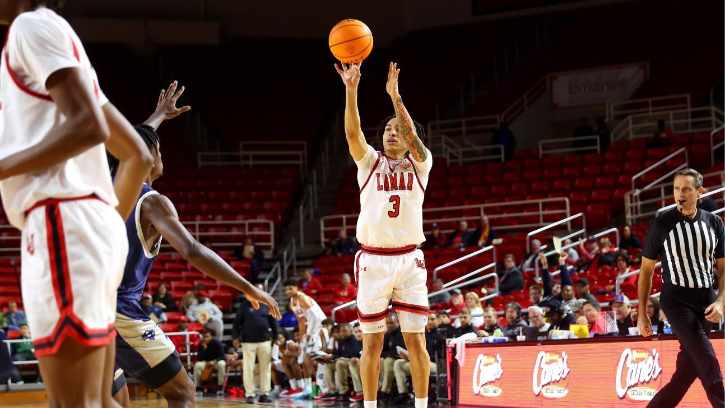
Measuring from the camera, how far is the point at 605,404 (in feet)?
30.8

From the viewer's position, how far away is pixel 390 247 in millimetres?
7191

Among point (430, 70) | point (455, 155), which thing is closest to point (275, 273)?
point (455, 155)

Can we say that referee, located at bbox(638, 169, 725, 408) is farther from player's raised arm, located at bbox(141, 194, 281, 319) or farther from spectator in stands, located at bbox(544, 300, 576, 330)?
spectator in stands, located at bbox(544, 300, 576, 330)

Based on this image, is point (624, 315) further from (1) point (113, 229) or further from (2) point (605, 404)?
(1) point (113, 229)

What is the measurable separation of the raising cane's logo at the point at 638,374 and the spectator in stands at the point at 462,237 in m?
11.0

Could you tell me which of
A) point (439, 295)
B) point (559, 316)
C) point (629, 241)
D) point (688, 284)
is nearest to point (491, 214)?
point (439, 295)

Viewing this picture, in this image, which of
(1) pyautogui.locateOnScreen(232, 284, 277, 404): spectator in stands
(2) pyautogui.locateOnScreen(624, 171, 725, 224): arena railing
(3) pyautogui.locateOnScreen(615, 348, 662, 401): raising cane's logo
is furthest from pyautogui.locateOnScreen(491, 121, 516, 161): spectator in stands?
(3) pyautogui.locateOnScreen(615, 348, 662, 401): raising cane's logo

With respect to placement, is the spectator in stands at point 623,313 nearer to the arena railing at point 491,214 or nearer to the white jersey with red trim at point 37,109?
the arena railing at point 491,214

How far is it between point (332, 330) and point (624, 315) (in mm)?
5540

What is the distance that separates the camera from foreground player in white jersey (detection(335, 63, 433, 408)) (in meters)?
7.04

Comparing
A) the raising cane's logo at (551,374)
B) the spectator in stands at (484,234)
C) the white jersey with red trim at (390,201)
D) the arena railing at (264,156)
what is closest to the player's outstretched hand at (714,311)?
the white jersey with red trim at (390,201)

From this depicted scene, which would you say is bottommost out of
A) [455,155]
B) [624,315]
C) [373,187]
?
[624,315]

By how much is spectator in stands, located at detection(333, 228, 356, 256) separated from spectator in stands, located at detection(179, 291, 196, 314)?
13.5 ft

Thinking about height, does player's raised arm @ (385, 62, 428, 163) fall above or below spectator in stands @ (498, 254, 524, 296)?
above
